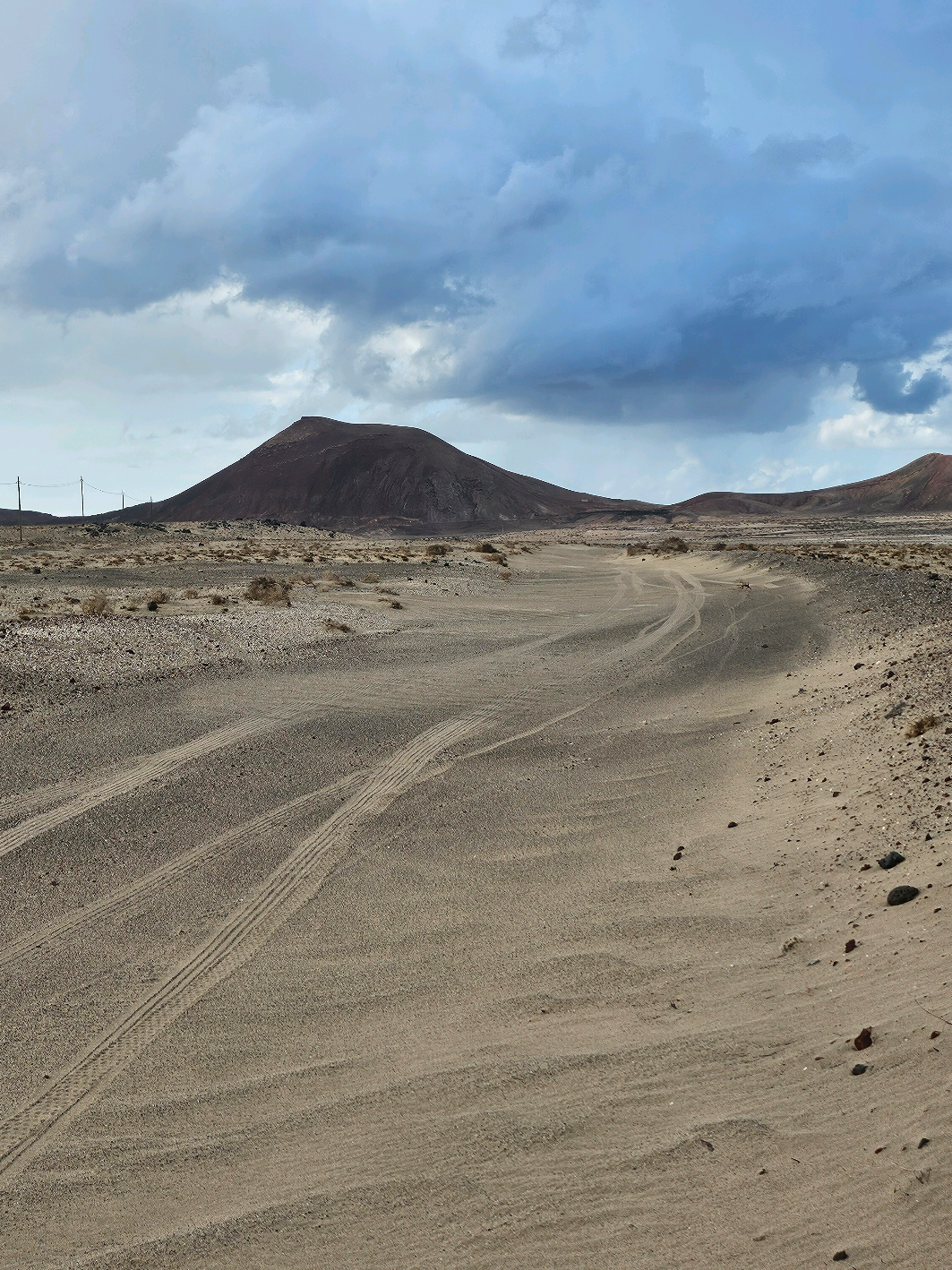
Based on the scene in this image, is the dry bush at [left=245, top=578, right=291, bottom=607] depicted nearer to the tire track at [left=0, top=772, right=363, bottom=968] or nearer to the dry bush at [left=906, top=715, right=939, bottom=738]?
the tire track at [left=0, top=772, right=363, bottom=968]

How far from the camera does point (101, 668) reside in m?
18.2

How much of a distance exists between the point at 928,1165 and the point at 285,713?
485 inches

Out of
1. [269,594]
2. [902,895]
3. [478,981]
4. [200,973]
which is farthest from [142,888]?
[269,594]

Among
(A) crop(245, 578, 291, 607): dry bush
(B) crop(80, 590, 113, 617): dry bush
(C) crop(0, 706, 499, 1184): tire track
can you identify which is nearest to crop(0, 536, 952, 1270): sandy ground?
(C) crop(0, 706, 499, 1184): tire track

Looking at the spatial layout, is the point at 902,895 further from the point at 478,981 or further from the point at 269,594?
the point at 269,594

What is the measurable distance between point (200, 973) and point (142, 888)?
75.1 inches

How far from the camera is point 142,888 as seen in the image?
8.95 meters

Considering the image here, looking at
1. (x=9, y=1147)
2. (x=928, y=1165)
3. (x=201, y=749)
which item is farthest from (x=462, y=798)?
(x=928, y=1165)

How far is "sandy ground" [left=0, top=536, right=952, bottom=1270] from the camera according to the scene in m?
4.70

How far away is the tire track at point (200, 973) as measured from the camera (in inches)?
219

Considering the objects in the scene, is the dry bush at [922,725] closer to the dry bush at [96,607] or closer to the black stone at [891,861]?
the black stone at [891,861]

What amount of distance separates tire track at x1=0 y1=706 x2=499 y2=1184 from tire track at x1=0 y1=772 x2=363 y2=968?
61 cm

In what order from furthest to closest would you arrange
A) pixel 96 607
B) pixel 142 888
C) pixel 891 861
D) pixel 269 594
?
pixel 269 594 → pixel 96 607 → pixel 142 888 → pixel 891 861

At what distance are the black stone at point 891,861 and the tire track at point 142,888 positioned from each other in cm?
580
